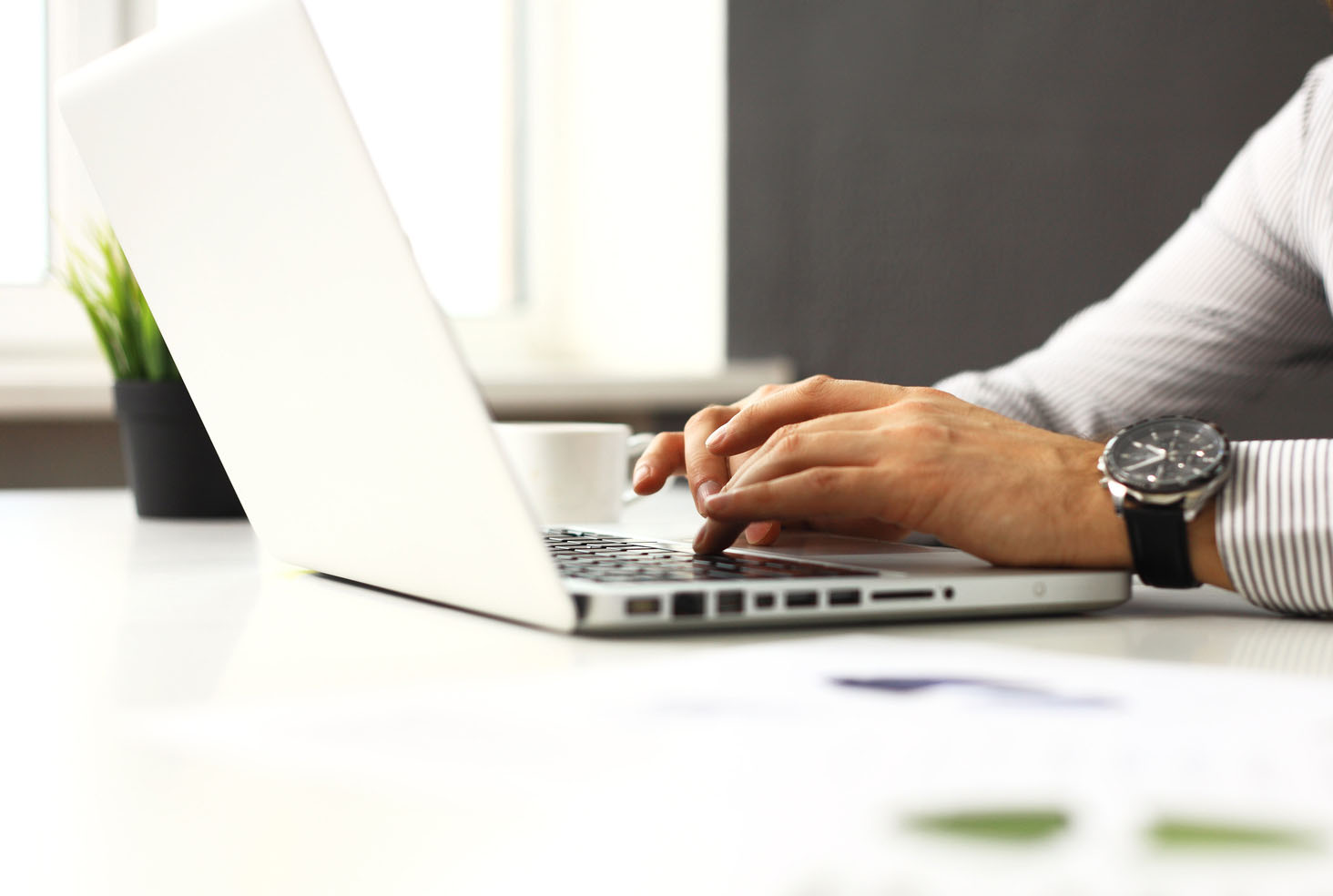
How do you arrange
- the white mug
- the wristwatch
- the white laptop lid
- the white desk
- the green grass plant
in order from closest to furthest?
1. the white desk
2. the white laptop lid
3. the wristwatch
4. the white mug
5. the green grass plant

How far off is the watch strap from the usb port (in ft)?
0.60

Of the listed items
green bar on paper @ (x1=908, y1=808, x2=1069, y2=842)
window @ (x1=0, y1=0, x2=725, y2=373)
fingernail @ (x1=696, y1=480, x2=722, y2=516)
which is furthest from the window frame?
green bar on paper @ (x1=908, y1=808, x2=1069, y2=842)

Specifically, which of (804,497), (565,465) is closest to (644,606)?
(804,497)

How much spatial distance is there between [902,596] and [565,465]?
0.45 m

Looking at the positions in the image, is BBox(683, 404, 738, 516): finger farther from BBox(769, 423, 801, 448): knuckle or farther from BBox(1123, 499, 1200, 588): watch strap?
BBox(1123, 499, 1200, 588): watch strap

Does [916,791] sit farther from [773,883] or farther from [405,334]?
[405,334]

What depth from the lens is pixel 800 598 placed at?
1.62 ft

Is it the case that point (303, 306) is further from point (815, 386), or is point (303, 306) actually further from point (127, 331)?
point (127, 331)

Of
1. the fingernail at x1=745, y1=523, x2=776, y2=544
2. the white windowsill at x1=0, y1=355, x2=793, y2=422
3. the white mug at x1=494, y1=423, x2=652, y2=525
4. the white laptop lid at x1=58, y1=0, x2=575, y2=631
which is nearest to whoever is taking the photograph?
the white laptop lid at x1=58, y1=0, x2=575, y2=631

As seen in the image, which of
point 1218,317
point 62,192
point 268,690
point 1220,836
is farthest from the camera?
point 62,192

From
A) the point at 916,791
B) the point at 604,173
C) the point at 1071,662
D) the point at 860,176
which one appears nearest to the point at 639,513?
the point at 1071,662

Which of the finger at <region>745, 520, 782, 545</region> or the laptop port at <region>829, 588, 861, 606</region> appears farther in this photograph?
the finger at <region>745, 520, 782, 545</region>

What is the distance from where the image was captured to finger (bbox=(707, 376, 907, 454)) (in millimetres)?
721

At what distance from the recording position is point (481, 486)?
0.44 metres
